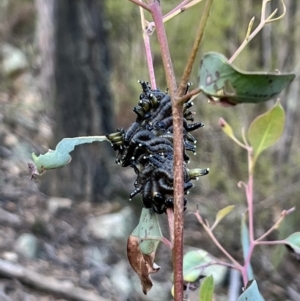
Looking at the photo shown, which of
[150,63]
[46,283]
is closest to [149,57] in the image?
[150,63]

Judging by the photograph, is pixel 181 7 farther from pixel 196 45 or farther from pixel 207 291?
pixel 207 291

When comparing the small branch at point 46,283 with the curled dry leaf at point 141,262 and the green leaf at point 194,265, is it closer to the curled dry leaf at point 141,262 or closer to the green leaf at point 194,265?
the green leaf at point 194,265

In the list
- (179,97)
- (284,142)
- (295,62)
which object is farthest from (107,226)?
(179,97)

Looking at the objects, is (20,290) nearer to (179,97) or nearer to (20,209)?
(20,209)

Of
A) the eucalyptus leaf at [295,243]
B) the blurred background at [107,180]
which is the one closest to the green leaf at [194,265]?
the eucalyptus leaf at [295,243]

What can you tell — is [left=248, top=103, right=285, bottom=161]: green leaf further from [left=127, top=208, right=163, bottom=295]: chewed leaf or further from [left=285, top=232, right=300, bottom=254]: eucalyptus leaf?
[left=127, top=208, right=163, bottom=295]: chewed leaf

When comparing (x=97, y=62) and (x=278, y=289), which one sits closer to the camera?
(x=278, y=289)
